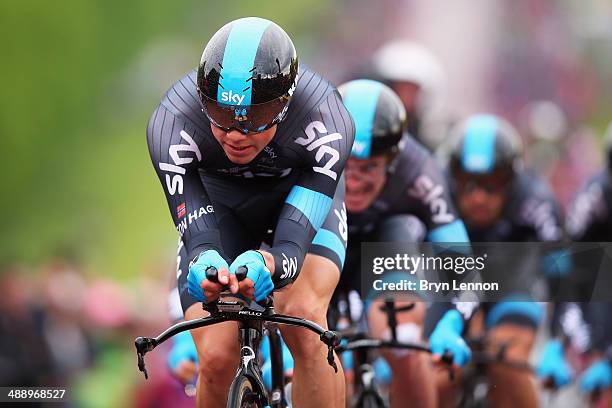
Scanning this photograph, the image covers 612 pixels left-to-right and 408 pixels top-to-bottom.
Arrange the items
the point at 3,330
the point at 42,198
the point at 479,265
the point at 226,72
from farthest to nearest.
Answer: the point at 42,198 < the point at 3,330 < the point at 479,265 < the point at 226,72

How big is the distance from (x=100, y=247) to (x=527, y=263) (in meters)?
7.38

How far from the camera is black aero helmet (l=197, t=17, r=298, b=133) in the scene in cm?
617

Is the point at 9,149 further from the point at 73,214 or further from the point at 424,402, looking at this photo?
the point at 424,402

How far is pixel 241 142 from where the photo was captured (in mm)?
6320

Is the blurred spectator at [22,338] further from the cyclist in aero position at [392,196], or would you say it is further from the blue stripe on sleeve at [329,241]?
the blue stripe on sleeve at [329,241]

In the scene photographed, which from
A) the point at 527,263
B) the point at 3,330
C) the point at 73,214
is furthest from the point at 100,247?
the point at 527,263

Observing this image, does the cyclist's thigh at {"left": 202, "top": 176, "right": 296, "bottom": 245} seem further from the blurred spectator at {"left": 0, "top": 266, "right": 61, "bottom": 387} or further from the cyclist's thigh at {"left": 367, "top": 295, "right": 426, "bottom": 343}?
the blurred spectator at {"left": 0, "top": 266, "right": 61, "bottom": 387}

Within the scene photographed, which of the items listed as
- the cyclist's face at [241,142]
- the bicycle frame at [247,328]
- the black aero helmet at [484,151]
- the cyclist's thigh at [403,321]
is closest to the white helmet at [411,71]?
the black aero helmet at [484,151]

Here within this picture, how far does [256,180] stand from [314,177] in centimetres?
60

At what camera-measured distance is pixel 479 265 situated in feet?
30.9

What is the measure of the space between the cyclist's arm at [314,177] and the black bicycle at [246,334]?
0.28 meters

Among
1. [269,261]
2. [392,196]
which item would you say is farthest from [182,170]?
[392,196]

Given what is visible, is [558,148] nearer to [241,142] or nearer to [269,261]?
[241,142]

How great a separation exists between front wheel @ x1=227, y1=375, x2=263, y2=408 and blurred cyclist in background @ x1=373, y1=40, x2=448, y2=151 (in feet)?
23.7
